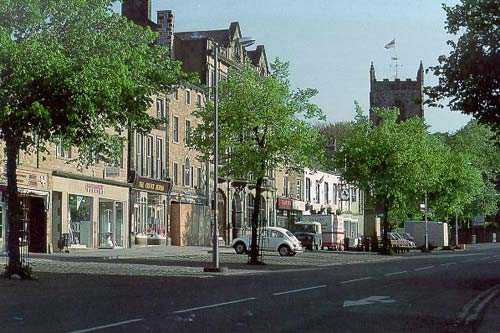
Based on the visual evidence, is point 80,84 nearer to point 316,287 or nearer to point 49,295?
point 49,295

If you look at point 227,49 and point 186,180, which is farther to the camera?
point 227,49

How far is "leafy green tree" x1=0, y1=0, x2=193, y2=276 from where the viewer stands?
68.0ft

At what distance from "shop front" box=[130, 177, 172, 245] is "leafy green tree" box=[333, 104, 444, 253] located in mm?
12295

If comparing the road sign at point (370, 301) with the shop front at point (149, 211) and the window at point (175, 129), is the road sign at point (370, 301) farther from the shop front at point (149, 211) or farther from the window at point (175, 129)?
the window at point (175, 129)

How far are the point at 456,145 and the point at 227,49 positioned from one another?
43.5 metres

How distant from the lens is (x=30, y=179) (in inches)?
1555

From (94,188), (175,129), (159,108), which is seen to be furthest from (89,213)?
(175,129)

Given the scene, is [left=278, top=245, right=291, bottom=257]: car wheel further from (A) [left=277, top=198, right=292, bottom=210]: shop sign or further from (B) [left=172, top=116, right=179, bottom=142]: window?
(A) [left=277, top=198, right=292, bottom=210]: shop sign

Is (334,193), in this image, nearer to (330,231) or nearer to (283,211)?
(283,211)

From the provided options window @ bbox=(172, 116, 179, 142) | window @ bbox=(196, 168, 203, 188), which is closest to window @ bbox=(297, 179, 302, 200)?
window @ bbox=(196, 168, 203, 188)

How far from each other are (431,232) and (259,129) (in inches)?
1714

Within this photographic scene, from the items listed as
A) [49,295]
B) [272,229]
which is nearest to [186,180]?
[272,229]

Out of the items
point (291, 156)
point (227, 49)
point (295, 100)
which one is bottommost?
point (291, 156)

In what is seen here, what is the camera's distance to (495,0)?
22594 mm
